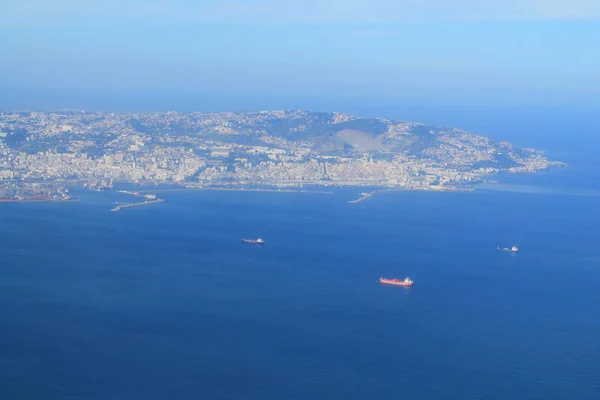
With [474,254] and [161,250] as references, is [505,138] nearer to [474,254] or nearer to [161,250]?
[474,254]

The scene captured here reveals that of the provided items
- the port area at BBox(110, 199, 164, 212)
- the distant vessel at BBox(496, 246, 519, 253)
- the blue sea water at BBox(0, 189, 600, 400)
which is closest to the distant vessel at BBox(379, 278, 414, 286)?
the blue sea water at BBox(0, 189, 600, 400)

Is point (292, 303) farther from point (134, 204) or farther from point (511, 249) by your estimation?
point (134, 204)

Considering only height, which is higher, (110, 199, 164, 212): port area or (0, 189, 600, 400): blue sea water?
(110, 199, 164, 212): port area

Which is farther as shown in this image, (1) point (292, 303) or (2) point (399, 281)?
(2) point (399, 281)

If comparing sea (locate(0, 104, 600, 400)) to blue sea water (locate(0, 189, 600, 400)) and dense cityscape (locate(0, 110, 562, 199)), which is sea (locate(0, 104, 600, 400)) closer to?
blue sea water (locate(0, 189, 600, 400))

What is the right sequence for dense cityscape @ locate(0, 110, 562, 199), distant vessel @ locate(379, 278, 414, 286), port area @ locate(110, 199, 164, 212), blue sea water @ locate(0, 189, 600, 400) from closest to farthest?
1. blue sea water @ locate(0, 189, 600, 400)
2. distant vessel @ locate(379, 278, 414, 286)
3. port area @ locate(110, 199, 164, 212)
4. dense cityscape @ locate(0, 110, 562, 199)

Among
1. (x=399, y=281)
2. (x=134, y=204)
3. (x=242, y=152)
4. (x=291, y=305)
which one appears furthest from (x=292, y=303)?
(x=242, y=152)
